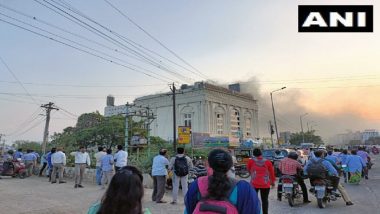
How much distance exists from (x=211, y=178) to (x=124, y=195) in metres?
0.95

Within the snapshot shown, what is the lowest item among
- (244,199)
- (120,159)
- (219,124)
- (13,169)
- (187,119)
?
(13,169)

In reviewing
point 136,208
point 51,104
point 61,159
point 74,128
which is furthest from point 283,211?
point 74,128

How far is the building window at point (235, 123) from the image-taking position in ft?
199

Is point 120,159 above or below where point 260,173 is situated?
above

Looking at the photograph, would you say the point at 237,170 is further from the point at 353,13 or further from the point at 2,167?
the point at 353,13

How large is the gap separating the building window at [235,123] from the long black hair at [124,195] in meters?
57.7

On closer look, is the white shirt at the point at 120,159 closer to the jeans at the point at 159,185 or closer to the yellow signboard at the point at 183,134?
the jeans at the point at 159,185

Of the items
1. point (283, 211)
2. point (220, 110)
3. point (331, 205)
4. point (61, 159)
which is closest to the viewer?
point (283, 211)

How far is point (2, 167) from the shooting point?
20.4 m

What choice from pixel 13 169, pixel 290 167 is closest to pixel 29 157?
pixel 13 169

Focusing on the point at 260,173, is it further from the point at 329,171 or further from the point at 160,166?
the point at 160,166

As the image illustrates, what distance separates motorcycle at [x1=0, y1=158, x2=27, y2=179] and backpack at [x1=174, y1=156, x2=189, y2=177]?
12563 mm

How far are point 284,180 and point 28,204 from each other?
24.2ft

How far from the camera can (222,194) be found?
10.1 ft
